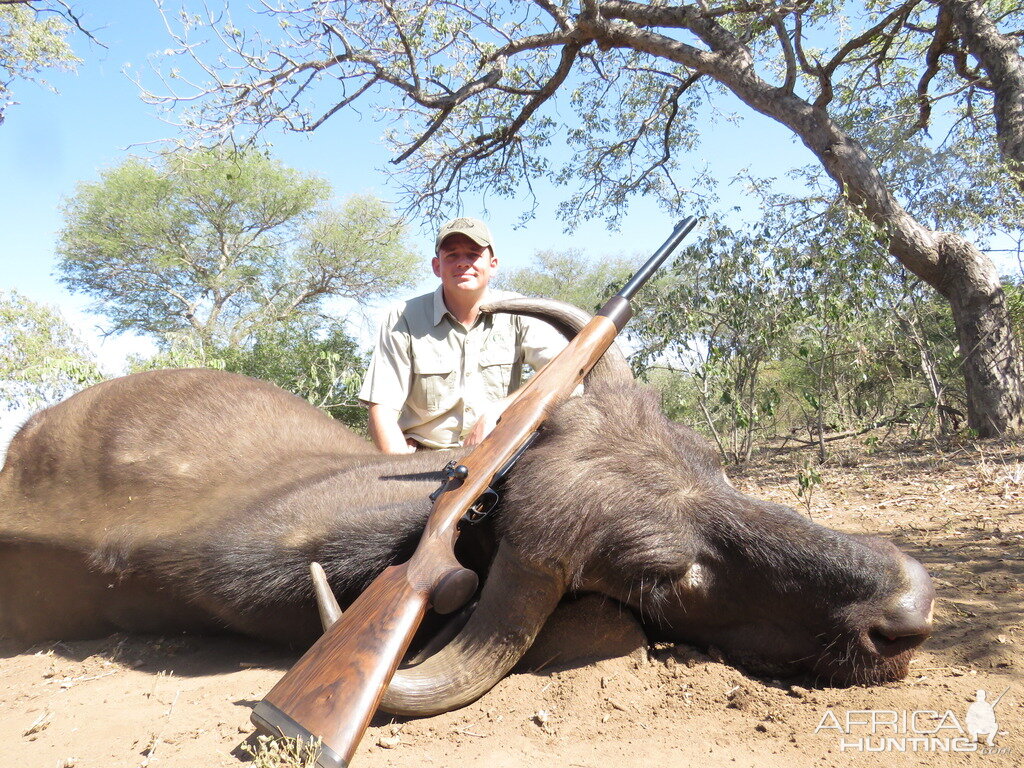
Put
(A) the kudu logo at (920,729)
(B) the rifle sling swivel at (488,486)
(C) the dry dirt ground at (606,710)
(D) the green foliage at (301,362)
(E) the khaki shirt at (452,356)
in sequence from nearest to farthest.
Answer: (A) the kudu logo at (920,729)
(C) the dry dirt ground at (606,710)
(B) the rifle sling swivel at (488,486)
(E) the khaki shirt at (452,356)
(D) the green foliage at (301,362)

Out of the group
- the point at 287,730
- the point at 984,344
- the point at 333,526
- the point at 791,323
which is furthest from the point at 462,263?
the point at 984,344

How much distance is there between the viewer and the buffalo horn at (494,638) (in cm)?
224

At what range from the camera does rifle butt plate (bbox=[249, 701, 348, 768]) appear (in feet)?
5.57

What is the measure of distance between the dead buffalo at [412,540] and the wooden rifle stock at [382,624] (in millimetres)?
129

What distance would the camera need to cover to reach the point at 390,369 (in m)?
4.55

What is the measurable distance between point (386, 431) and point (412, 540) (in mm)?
1765

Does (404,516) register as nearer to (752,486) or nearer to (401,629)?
(401,629)

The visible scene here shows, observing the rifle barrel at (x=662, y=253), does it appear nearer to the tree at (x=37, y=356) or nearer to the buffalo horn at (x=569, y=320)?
the buffalo horn at (x=569, y=320)

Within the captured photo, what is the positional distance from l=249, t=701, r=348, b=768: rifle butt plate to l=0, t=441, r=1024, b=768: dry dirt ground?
319 mm

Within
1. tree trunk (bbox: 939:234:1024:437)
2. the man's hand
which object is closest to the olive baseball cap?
the man's hand

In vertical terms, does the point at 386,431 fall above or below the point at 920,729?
above

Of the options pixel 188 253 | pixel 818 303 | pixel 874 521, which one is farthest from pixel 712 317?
pixel 188 253

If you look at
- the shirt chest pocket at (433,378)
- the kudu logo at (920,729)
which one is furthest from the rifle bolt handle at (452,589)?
the shirt chest pocket at (433,378)

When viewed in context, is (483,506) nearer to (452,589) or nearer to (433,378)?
(452,589)
